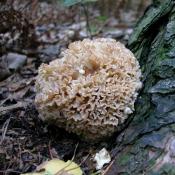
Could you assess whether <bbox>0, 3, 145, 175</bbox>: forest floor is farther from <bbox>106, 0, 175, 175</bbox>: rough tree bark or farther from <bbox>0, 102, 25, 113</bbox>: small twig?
<bbox>106, 0, 175, 175</bbox>: rough tree bark

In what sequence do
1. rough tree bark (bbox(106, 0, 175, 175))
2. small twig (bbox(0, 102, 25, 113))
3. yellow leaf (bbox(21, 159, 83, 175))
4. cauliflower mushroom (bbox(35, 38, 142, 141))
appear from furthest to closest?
small twig (bbox(0, 102, 25, 113)), cauliflower mushroom (bbox(35, 38, 142, 141)), yellow leaf (bbox(21, 159, 83, 175)), rough tree bark (bbox(106, 0, 175, 175))

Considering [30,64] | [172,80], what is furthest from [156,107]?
[30,64]

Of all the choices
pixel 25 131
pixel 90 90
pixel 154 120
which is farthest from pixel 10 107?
pixel 154 120

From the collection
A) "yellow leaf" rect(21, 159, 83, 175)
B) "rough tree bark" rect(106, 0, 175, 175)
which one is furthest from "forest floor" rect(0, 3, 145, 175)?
"rough tree bark" rect(106, 0, 175, 175)

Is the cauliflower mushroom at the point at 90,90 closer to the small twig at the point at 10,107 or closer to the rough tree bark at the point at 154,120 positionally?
the rough tree bark at the point at 154,120

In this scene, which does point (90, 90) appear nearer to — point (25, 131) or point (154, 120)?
point (154, 120)
